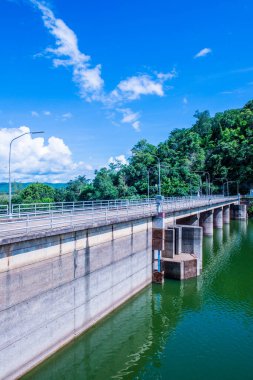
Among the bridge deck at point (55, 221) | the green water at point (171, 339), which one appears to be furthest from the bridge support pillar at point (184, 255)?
the bridge deck at point (55, 221)

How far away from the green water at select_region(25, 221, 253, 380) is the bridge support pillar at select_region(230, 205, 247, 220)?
181ft

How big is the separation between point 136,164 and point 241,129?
180 feet

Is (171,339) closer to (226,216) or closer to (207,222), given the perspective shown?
(207,222)

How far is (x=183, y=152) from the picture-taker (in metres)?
113

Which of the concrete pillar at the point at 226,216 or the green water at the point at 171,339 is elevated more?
the concrete pillar at the point at 226,216

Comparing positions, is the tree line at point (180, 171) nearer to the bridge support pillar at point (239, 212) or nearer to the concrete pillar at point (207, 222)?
the bridge support pillar at point (239, 212)

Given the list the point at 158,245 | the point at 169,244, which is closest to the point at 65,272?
the point at 158,245

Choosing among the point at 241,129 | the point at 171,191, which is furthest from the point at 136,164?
the point at 241,129

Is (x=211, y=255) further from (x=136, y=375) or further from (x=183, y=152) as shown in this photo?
(x=183, y=152)

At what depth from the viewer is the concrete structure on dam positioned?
13.1 meters

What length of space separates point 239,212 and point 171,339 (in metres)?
67.4

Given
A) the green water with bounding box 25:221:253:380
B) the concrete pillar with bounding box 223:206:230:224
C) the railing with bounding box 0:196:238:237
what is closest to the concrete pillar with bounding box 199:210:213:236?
the railing with bounding box 0:196:238:237

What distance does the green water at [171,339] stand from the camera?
15078 mm

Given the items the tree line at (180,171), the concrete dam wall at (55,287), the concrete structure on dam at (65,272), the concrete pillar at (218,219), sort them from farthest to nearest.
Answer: the tree line at (180,171), the concrete pillar at (218,219), the concrete structure on dam at (65,272), the concrete dam wall at (55,287)
